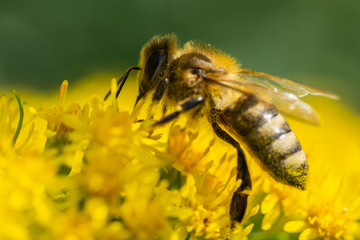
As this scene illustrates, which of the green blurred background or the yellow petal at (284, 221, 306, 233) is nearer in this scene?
the yellow petal at (284, 221, 306, 233)

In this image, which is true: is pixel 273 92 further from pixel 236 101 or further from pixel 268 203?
pixel 268 203

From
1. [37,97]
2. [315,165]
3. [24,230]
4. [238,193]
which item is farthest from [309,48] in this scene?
[24,230]

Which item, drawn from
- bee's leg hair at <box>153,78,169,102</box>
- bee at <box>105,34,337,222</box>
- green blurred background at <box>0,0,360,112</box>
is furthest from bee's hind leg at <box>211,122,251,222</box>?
green blurred background at <box>0,0,360,112</box>

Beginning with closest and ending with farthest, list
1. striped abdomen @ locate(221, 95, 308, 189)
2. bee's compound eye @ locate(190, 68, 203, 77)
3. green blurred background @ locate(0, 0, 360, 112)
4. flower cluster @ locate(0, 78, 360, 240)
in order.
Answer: flower cluster @ locate(0, 78, 360, 240), striped abdomen @ locate(221, 95, 308, 189), bee's compound eye @ locate(190, 68, 203, 77), green blurred background @ locate(0, 0, 360, 112)

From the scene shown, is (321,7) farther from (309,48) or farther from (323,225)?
(323,225)

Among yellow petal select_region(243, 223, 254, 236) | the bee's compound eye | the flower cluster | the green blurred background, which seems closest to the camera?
the flower cluster

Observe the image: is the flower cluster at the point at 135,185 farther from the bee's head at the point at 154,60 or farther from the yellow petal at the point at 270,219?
the bee's head at the point at 154,60

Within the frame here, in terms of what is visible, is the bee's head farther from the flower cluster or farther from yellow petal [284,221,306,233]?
yellow petal [284,221,306,233]

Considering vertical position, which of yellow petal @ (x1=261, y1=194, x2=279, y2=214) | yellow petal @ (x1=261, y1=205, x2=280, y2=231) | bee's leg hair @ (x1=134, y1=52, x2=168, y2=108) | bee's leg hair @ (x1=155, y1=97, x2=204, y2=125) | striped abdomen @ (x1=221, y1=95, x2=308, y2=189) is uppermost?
bee's leg hair @ (x1=134, y1=52, x2=168, y2=108)
